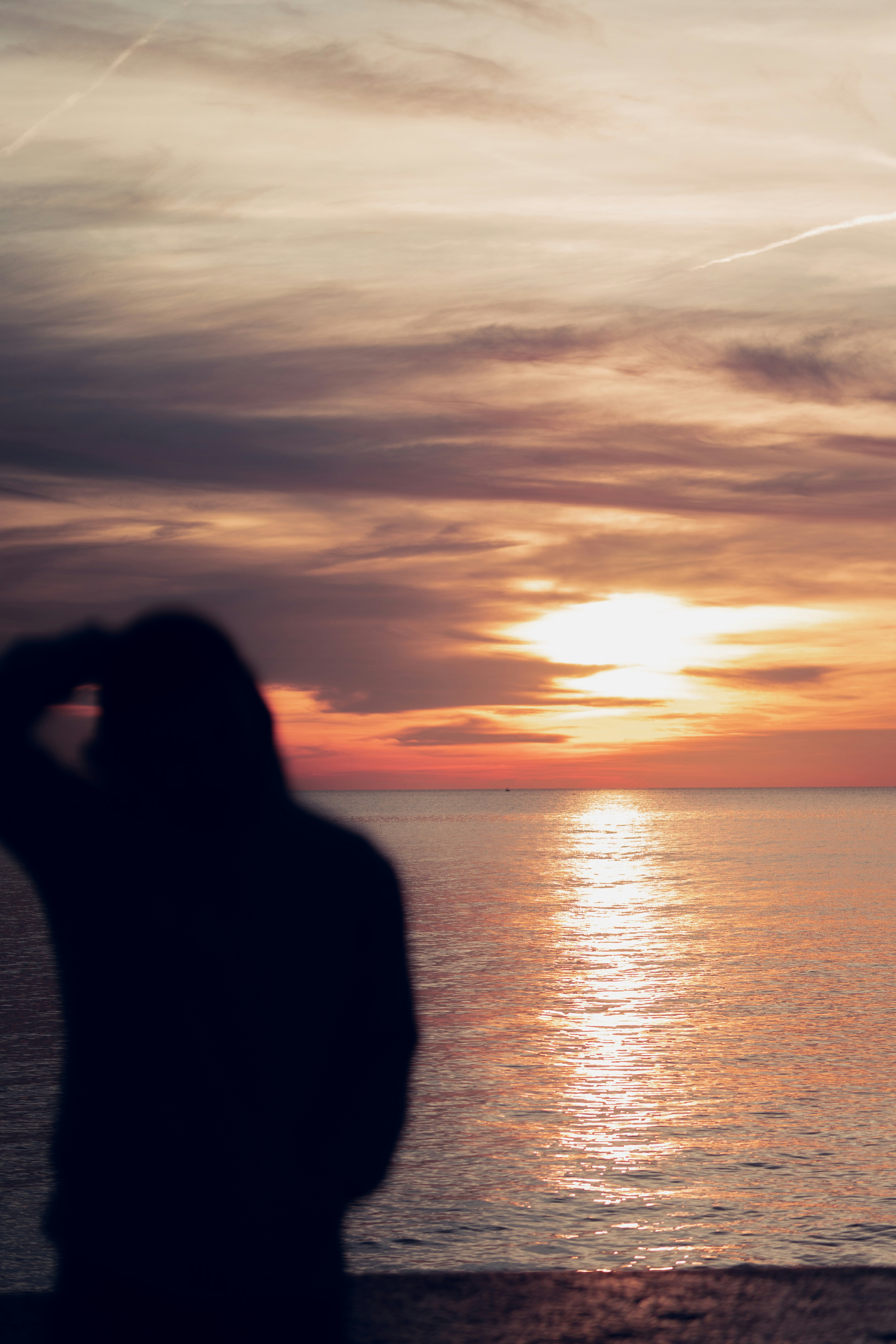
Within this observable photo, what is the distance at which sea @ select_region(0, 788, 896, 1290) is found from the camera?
7.82 m

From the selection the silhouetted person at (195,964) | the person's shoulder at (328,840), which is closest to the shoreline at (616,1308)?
the silhouetted person at (195,964)

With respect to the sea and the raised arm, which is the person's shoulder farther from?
the raised arm

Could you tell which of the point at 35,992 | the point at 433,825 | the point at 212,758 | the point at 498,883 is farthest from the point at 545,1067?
the point at 433,825

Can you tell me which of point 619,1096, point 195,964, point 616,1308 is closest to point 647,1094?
point 619,1096

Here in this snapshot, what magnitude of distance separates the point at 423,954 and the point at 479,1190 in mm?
14955

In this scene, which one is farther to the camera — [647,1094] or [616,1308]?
[647,1094]

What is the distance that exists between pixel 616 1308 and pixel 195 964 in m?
1.39

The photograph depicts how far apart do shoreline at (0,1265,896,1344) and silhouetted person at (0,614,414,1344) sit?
0.25m

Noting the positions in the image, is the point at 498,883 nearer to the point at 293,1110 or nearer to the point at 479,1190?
Result: the point at 479,1190

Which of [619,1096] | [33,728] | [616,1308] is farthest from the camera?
[619,1096]

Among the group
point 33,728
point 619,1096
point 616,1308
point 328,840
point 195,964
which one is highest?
point 33,728

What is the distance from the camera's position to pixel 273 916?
8.26 feet

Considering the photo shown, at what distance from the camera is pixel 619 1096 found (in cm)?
1190

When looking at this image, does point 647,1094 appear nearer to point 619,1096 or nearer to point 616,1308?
point 619,1096
